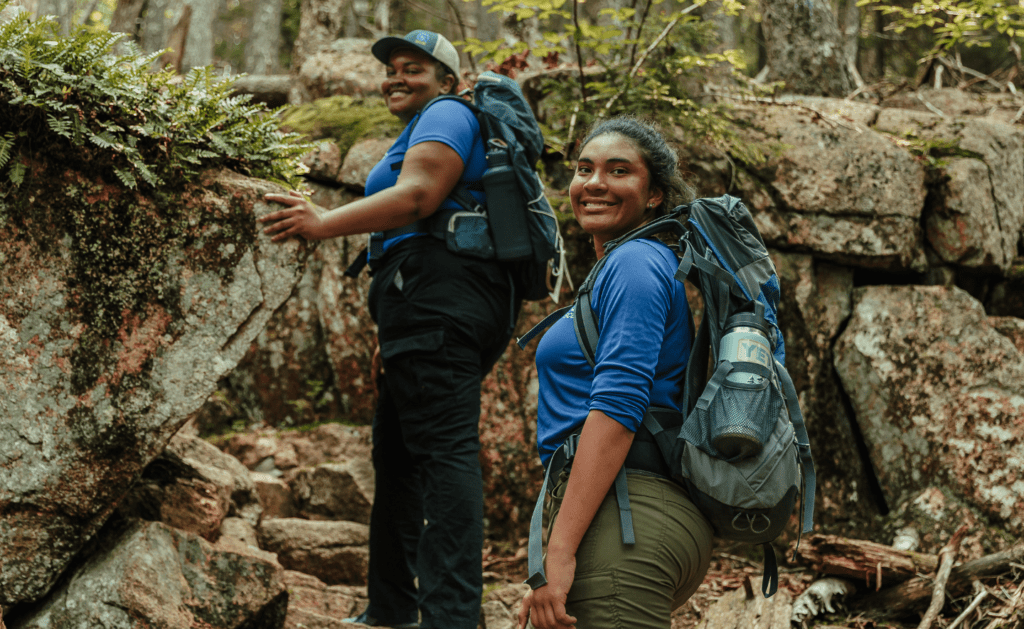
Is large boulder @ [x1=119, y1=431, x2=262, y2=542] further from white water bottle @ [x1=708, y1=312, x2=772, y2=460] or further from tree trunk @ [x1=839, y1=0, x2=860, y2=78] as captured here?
tree trunk @ [x1=839, y1=0, x2=860, y2=78]

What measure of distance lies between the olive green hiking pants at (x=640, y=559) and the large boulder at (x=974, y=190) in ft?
17.8

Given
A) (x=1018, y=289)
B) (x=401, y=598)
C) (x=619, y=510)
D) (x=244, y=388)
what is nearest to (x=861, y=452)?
(x=1018, y=289)

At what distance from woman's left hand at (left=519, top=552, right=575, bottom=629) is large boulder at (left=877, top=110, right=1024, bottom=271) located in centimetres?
573

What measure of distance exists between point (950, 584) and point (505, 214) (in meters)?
3.41

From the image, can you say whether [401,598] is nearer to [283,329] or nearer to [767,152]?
[283,329]

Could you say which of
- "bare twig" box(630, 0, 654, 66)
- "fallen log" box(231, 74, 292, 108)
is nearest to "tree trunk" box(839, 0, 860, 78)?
"bare twig" box(630, 0, 654, 66)

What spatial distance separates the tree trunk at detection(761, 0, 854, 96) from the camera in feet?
28.2

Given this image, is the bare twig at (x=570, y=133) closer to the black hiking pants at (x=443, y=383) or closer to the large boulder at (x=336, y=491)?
the black hiking pants at (x=443, y=383)

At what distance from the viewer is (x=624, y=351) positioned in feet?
6.91

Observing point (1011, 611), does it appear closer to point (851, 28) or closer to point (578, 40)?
point (578, 40)

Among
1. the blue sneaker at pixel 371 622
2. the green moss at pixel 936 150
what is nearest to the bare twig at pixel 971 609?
the blue sneaker at pixel 371 622

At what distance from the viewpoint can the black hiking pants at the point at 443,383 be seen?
353 cm

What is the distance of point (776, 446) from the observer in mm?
2096

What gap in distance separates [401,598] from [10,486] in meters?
1.96
